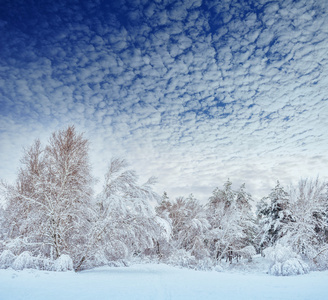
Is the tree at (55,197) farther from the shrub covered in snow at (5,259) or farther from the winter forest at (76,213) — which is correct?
the shrub covered in snow at (5,259)

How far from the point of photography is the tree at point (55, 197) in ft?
32.3

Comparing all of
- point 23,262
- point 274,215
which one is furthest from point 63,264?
point 274,215

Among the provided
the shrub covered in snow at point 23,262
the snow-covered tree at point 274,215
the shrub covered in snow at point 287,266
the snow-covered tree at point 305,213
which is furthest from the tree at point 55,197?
the snow-covered tree at point 274,215

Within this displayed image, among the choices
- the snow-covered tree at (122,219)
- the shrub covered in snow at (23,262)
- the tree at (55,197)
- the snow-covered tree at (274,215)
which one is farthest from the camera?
the snow-covered tree at (274,215)

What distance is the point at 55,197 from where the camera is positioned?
10266 millimetres

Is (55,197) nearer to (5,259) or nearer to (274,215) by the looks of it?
(5,259)

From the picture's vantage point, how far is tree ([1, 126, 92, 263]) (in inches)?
388

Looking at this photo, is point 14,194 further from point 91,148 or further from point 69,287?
point 69,287

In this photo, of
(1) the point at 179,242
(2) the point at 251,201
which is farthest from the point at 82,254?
(2) the point at 251,201

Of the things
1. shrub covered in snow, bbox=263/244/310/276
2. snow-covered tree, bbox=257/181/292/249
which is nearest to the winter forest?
shrub covered in snow, bbox=263/244/310/276

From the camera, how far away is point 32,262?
8.31 m

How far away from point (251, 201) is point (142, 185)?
2451 centimetres

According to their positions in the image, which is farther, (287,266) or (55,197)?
(287,266)

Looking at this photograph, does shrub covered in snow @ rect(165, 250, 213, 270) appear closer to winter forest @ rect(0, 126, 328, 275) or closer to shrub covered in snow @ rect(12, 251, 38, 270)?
winter forest @ rect(0, 126, 328, 275)
